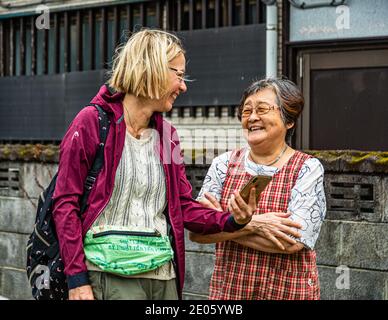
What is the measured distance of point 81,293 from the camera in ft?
11.5

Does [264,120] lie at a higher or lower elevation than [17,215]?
higher

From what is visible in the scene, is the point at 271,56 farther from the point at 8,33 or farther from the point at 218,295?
the point at 218,295

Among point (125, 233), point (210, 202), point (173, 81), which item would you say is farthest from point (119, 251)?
point (173, 81)

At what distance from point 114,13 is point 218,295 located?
27.3ft

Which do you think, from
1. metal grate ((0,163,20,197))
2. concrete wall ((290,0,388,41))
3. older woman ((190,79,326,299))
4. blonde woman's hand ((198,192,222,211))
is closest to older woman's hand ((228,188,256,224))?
older woman ((190,79,326,299))

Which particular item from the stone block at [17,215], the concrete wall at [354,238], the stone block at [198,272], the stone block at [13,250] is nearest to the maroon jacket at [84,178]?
the concrete wall at [354,238]

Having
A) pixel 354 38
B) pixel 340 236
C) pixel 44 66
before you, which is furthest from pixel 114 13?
pixel 340 236

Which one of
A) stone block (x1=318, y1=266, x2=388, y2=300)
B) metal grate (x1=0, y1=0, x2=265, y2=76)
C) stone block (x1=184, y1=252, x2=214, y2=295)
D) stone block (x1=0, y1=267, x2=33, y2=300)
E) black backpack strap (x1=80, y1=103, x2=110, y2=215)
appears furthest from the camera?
metal grate (x1=0, y1=0, x2=265, y2=76)

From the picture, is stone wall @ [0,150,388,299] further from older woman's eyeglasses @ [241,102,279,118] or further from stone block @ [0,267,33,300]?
stone block @ [0,267,33,300]

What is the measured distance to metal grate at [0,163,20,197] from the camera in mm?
8977

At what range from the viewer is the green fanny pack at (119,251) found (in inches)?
140

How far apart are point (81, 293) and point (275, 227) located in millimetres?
994

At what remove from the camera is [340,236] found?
6297 mm

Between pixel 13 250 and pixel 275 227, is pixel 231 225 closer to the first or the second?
pixel 275 227
